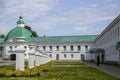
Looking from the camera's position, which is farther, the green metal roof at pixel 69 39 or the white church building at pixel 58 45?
the green metal roof at pixel 69 39

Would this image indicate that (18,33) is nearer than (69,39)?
Yes

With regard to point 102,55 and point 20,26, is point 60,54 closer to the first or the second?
point 20,26

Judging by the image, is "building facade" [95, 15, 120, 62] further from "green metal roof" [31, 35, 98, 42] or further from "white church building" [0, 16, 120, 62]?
"green metal roof" [31, 35, 98, 42]

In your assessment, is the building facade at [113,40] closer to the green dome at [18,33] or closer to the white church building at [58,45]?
the white church building at [58,45]

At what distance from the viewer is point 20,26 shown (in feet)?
330

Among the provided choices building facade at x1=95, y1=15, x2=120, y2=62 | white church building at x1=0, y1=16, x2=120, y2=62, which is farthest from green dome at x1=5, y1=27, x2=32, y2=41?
building facade at x1=95, y1=15, x2=120, y2=62

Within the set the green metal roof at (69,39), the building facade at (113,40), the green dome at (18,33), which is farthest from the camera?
the green dome at (18,33)

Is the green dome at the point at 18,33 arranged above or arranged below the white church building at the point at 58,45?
above

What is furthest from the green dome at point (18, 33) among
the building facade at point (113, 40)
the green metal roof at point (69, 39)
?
the building facade at point (113, 40)

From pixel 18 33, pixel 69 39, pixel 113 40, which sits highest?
pixel 18 33

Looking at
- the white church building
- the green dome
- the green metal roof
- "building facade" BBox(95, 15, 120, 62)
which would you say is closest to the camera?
"building facade" BBox(95, 15, 120, 62)

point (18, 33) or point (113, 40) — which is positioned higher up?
point (18, 33)

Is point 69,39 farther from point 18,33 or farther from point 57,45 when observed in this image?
point 18,33

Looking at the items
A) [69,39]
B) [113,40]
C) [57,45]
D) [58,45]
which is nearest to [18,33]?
[57,45]
